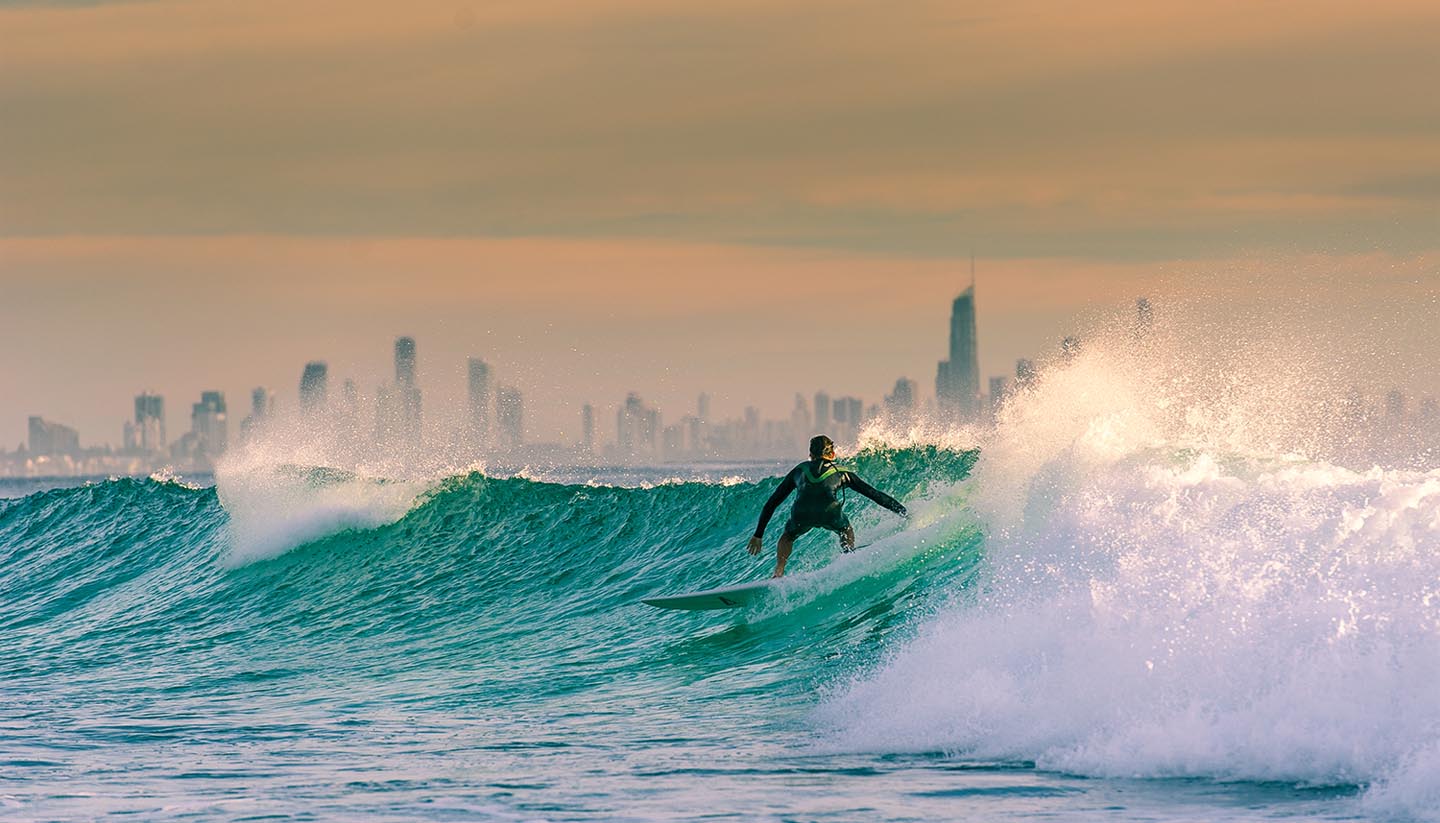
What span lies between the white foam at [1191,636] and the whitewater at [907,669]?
2 cm

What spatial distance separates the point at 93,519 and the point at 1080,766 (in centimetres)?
2519

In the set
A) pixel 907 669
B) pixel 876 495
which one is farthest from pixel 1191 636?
pixel 876 495

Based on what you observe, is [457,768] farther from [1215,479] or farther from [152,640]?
[152,640]

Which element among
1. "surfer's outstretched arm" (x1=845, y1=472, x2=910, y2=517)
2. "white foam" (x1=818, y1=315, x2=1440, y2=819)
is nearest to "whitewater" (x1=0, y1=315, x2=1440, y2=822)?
"white foam" (x1=818, y1=315, x2=1440, y2=819)

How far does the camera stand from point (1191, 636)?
10266 millimetres

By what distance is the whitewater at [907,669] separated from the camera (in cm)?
898

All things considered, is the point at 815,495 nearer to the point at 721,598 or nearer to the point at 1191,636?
the point at 721,598

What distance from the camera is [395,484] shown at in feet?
86.3

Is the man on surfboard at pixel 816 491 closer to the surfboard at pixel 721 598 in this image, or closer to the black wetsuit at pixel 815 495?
the black wetsuit at pixel 815 495

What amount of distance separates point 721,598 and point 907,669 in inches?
152

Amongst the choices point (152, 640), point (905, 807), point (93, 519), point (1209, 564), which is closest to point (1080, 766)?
point (905, 807)

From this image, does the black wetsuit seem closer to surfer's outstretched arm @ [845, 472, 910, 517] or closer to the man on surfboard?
the man on surfboard

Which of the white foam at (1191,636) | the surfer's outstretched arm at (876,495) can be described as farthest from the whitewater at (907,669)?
the surfer's outstretched arm at (876,495)

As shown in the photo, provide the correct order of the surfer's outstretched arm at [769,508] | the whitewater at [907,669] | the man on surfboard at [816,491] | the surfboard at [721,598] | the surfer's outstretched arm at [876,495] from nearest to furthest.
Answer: the whitewater at [907,669]
the surfer's outstretched arm at [876,495]
the surfer's outstretched arm at [769,508]
the man on surfboard at [816,491]
the surfboard at [721,598]
